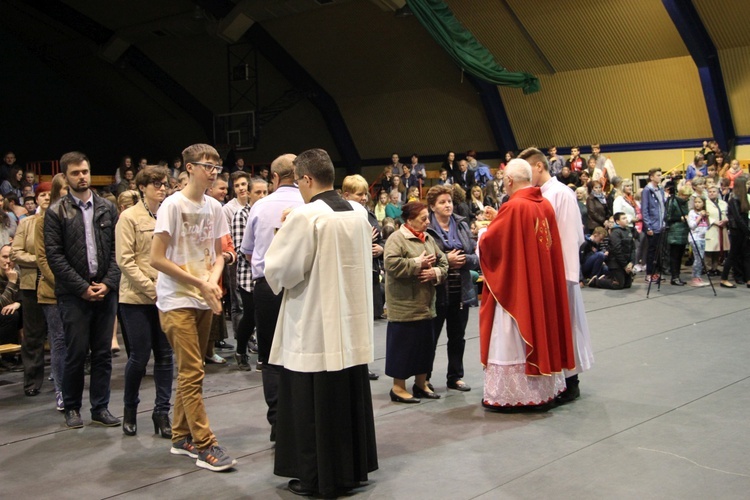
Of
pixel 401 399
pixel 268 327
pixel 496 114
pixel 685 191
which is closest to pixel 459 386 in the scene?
pixel 401 399

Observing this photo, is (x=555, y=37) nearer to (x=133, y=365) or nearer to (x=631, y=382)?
(x=631, y=382)

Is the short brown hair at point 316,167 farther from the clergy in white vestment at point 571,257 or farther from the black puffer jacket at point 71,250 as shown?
the clergy in white vestment at point 571,257

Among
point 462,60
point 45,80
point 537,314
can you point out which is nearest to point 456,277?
point 537,314

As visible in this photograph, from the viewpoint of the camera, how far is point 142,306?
5.14 meters

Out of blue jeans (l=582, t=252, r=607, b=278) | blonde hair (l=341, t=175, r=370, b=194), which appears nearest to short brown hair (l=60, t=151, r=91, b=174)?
blonde hair (l=341, t=175, r=370, b=194)

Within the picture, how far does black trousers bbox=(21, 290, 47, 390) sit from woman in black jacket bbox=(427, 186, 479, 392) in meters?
3.17

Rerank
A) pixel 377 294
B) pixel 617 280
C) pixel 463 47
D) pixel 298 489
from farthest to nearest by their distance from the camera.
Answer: pixel 463 47 → pixel 617 280 → pixel 377 294 → pixel 298 489

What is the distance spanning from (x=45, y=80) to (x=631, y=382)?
855 inches

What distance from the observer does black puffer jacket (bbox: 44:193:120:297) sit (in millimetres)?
5324

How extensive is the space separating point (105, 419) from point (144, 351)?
2.53 ft

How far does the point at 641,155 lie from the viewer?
63.2 feet

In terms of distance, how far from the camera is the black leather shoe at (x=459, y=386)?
21.0 feet

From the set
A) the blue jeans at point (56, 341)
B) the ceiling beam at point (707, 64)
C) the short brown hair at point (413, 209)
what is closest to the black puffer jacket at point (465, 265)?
the short brown hair at point (413, 209)

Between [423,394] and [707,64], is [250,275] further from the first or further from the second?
[707,64]
